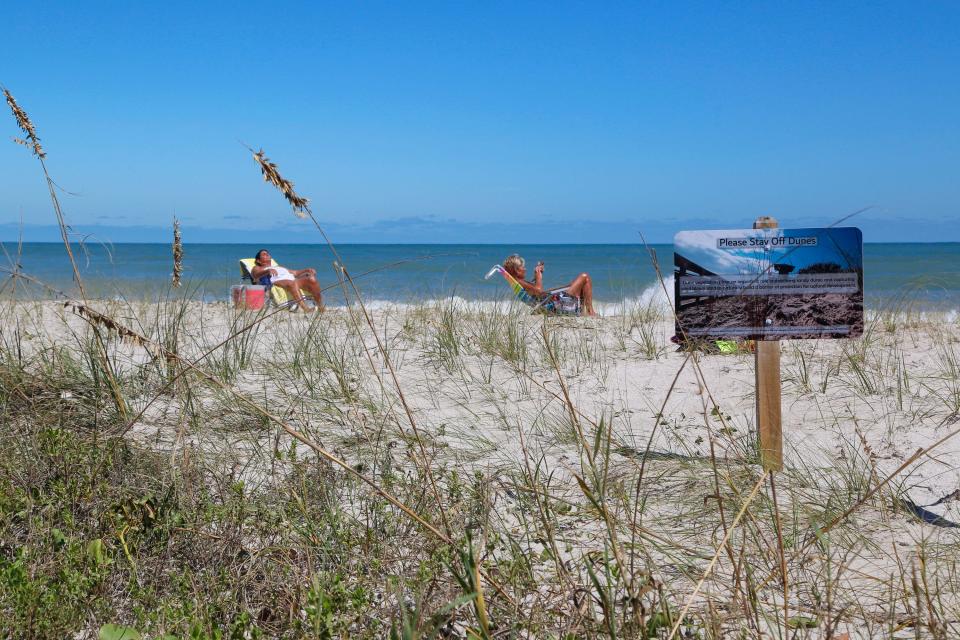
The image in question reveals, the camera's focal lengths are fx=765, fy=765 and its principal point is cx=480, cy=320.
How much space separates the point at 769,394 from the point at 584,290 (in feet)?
22.2

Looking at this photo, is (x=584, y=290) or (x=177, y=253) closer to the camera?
(x=177, y=253)

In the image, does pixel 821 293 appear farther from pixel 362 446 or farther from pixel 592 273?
pixel 592 273

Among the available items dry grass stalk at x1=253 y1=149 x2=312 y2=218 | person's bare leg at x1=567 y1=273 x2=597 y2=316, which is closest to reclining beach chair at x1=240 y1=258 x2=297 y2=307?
person's bare leg at x1=567 y1=273 x2=597 y2=316

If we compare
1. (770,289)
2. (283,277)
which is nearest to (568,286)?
(283,277)

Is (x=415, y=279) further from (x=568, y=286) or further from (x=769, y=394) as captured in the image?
(x=769, y=394)

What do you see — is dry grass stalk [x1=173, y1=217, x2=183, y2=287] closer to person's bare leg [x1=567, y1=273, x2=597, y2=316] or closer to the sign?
the sign

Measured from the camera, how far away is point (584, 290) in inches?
385

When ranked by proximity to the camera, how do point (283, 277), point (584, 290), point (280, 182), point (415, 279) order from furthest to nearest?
point (415, 279), point (283, 277), point (584, 290), point (280, 182)

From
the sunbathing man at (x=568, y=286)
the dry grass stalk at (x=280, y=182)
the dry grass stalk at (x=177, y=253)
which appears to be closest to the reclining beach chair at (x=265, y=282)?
the sunbathing man at (x=568, y=286)

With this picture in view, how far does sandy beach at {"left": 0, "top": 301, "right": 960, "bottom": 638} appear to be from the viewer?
181cm

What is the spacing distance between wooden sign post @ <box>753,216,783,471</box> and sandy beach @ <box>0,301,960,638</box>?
70mm

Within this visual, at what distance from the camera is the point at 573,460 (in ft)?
10.3

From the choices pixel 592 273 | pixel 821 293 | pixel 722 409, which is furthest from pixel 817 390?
pixel 592 273

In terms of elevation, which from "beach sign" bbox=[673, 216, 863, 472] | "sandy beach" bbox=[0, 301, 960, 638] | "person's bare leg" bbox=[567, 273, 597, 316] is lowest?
"sandy beach" bbox=[0, 301, 960, 638]
